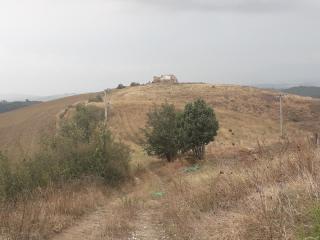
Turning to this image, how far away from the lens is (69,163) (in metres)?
19.8

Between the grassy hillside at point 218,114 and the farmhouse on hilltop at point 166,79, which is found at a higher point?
the farmhouse on hilltop at point 166,79

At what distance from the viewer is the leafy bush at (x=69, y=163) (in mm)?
14992

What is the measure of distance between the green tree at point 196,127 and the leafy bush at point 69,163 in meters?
11.2

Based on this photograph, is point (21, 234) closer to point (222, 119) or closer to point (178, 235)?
point (178, 235)

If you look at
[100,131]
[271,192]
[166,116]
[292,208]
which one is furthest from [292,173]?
[166,116]

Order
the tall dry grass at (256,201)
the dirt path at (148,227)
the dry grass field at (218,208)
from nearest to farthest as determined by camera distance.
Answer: the tall dry grass at (256,201) → the dry grass field at (218,208) → the dirt path at (148,227)

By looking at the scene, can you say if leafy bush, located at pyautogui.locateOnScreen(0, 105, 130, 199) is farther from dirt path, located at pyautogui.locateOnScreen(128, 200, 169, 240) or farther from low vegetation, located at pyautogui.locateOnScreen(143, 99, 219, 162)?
low vegetation, located at pyautogui.locateOnScreen(143, 99, 219, 162)

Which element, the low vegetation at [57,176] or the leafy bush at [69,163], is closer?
the low vegetation at [57,176]

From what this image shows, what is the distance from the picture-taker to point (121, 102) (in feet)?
257

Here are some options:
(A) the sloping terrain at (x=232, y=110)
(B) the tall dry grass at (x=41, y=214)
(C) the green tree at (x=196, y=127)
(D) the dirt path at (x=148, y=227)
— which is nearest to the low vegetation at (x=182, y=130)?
(C) the green tree at (x=196, y=127)

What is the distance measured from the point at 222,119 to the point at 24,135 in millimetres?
29702

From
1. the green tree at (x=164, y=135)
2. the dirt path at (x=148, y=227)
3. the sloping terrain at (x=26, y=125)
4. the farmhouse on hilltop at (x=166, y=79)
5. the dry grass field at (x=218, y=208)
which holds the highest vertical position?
the farmhouse on hilltop at (x=166, y=79)

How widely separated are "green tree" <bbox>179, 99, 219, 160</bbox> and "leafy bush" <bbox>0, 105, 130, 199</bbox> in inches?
443

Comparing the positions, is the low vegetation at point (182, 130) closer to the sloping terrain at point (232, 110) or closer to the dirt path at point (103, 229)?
the sloping terrain at point (232, 110)
